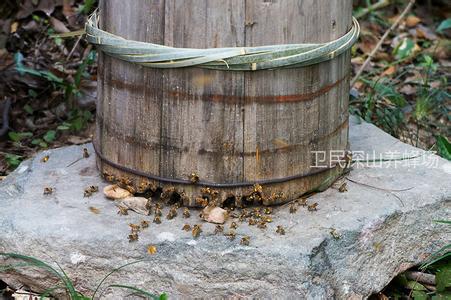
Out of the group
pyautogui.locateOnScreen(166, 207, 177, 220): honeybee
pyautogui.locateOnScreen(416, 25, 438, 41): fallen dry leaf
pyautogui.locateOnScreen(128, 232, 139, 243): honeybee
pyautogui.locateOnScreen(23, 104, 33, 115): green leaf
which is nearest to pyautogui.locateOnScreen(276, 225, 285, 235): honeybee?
pyautogui.locateOnScreen(166, 207, 177, 220): honeybee

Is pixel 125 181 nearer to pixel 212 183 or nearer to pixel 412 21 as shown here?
pixel 212 183

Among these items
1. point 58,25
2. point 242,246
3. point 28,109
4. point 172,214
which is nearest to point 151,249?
point 172,214

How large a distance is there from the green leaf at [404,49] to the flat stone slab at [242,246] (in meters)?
2.62

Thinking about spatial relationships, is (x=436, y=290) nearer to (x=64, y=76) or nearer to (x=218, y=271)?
(x=218, y=271)

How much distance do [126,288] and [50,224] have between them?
0.40 m

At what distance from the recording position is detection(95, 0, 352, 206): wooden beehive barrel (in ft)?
10.1

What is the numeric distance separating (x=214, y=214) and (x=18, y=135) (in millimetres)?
1950

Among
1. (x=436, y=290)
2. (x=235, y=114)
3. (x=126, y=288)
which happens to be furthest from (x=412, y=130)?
(x=126, y=288)

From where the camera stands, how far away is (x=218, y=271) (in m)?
3.04

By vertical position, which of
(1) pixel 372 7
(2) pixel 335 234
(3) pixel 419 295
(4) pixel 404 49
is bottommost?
(3) pixel 419 295

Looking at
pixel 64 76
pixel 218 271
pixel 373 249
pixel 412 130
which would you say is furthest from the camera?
pixel 64 76

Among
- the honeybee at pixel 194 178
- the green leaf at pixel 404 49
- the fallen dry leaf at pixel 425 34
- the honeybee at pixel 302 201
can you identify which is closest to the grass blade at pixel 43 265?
the honeybee at pixel 194 178

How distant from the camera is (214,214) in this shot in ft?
10.5

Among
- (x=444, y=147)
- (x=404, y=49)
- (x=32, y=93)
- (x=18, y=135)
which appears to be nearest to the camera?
(x=444, y=147)
